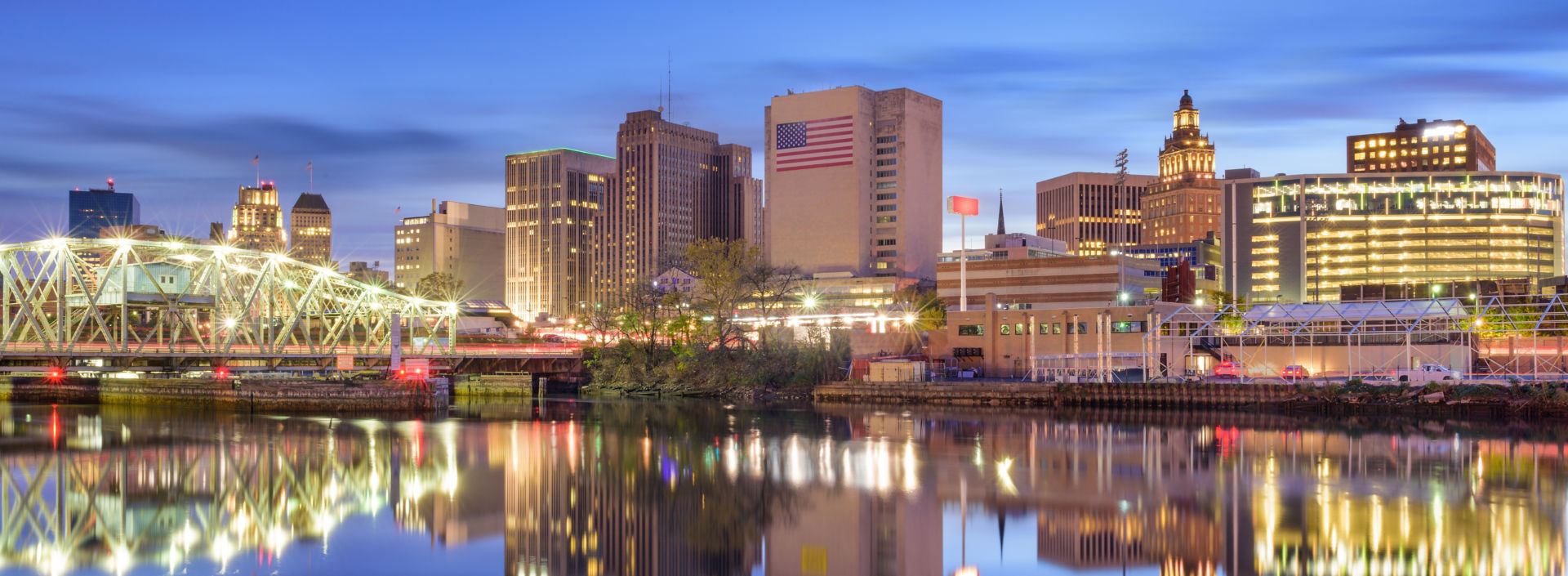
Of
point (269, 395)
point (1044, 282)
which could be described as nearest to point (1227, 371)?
point (1044, 282)

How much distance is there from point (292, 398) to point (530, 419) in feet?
64.8

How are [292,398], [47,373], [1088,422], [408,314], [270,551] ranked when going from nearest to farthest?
[270,551]
[1088,422]
[292,398]
[47,373]
[408,314]

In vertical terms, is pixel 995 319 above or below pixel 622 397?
above

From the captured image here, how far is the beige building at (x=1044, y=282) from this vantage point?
396ft

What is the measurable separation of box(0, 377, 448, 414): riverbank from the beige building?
54.2 metres

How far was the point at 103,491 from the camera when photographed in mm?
43531

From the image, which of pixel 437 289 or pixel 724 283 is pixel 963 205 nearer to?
pixel 724 283

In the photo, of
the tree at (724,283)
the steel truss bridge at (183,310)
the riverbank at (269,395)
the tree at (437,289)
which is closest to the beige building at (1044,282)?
the tree at (724,283)

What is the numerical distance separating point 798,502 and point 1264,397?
48.4 meters

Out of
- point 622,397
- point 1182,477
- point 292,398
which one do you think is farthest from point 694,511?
point 622,397

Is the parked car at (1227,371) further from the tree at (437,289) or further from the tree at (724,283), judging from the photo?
the tree at (437,289)

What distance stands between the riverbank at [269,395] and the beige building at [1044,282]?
5416cm

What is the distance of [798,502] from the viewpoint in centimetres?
4088

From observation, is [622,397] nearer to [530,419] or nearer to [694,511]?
[530,419]
